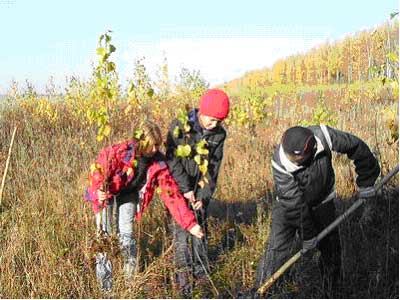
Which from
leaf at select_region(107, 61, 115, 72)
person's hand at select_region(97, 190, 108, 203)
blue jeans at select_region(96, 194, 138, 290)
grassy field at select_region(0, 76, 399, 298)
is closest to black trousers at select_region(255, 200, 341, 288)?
grassy field at select_region(0, 76, 399, 298)

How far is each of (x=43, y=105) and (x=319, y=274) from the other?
6846mm

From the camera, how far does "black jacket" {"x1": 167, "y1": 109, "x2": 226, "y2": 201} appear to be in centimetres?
318

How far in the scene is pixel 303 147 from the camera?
9.26 ft

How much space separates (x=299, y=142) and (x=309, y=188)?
374 mm

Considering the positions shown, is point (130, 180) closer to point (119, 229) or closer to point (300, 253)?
point (119, 229)

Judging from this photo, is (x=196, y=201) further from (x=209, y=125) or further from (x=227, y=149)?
(x=227, y=149)

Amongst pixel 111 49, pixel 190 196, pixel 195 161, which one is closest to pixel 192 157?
pixel 195 161

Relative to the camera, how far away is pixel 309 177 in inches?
119

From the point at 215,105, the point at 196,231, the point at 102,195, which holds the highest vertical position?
the point at 215,105

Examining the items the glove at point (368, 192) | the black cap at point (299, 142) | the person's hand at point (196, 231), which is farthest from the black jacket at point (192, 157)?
the glove at point (368, 192)

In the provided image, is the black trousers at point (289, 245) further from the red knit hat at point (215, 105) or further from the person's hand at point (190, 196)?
the red knit hat at point (215, 105)

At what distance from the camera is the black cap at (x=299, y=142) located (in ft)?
9.26

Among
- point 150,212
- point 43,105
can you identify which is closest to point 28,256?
point 150,212

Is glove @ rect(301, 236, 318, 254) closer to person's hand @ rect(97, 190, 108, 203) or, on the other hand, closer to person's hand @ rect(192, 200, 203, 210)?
person's hand @ rect(192, 200, 203, 210)
